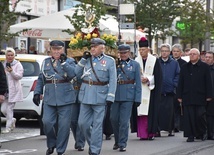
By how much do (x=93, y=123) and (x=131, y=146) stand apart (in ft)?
8.61

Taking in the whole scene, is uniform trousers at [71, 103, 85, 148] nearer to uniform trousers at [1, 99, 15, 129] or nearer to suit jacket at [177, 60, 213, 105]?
suit jacket at [177, 60, 213, 105]

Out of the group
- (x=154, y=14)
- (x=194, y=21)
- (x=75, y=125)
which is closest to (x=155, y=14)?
(x=154, y=14)

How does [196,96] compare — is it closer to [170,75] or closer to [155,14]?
[170,75]

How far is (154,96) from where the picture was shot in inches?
637

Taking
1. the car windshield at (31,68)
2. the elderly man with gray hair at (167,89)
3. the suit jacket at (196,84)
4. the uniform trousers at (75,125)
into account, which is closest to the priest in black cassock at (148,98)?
the suit jacket at (196,84)

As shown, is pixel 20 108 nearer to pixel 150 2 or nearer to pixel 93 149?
pixel 93 149

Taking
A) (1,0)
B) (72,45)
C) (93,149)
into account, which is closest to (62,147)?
(93,149)

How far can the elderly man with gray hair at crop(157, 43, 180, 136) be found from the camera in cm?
1720

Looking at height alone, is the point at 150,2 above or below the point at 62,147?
above

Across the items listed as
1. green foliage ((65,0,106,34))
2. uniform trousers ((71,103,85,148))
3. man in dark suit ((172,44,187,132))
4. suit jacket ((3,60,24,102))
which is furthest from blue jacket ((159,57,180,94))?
green foliage ((65,0,106,34))

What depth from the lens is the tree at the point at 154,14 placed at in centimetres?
3722

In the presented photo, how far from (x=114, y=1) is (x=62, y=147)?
34.7 metres

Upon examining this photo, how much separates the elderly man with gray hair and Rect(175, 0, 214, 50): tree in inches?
967

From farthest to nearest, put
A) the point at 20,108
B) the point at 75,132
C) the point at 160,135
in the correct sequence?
the point at 20,108 < the point at 160,135 < the point at 75,132
